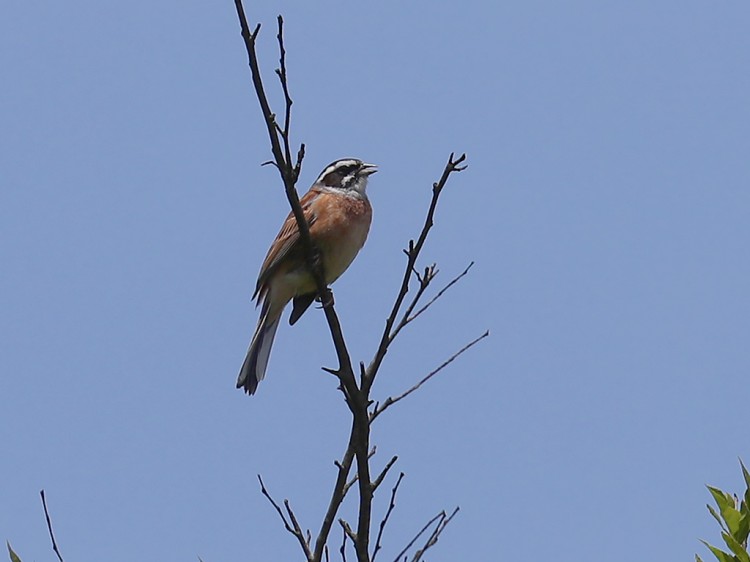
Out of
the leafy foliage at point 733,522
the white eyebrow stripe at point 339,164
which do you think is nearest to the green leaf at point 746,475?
the leafy foliage at point 733,522

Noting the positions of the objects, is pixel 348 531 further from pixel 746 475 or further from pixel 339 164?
pixel 339 164

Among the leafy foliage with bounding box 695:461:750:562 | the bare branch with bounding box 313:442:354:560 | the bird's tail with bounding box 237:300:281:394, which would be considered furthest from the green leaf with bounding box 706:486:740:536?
the bird's tail with bounding box 237:300:281:394

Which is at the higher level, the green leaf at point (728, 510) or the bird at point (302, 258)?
the bird at point (302, 258)

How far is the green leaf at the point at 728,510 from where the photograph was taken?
378 centimetres

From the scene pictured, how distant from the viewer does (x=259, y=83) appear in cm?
446

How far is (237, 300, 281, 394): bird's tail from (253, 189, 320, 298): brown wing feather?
0.19 m

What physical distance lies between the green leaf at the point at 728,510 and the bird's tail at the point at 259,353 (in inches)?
146

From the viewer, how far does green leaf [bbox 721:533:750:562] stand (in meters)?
3.67

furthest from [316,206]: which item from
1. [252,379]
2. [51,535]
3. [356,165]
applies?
[51,535]

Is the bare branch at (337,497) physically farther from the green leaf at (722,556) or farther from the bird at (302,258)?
the bird at (302,258)

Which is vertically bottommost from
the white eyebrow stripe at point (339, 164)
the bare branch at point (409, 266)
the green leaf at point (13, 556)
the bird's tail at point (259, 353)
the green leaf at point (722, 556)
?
the green leaf at point (722, 556)

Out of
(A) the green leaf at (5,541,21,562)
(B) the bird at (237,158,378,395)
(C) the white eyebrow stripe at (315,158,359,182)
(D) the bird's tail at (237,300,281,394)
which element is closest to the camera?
(A) the green leaf at (5,541,21,562)

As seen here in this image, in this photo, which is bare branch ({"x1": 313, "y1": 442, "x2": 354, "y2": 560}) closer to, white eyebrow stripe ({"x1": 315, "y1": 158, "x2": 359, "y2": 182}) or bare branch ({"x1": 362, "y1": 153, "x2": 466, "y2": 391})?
bare branch ({"x1": 362, "y1": 153, "x2": 466, "y2": 391})

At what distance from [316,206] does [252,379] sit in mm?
1331
